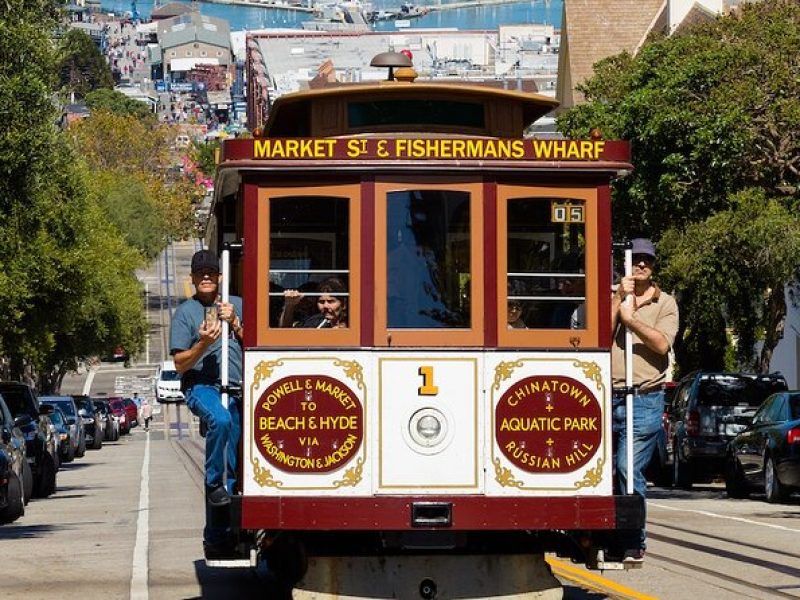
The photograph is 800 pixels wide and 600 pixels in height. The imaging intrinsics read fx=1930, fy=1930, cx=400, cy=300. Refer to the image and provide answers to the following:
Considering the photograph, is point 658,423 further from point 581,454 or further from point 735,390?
point 735,390

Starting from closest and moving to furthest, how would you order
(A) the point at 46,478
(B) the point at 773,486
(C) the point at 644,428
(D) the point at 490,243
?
(D) the point at 490,243 < (C) the point at 644,428 < (B) the point at 773,486 < (A) the point at 46,478

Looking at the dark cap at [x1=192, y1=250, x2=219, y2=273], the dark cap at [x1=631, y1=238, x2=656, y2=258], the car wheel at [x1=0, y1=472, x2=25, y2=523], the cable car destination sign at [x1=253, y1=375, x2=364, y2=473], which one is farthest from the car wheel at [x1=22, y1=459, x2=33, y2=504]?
the cable car destination sign at [x1=253, y1=375, x2=364, y2=473]

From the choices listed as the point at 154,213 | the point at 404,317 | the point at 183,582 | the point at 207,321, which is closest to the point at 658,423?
the point at 404,317

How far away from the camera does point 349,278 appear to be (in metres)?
11.1

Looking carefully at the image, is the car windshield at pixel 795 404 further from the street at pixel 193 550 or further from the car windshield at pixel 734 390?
the car windshield at pixel 734 390

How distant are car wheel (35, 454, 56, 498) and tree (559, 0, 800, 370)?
9893mm

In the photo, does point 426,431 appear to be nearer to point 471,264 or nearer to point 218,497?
point 471,264

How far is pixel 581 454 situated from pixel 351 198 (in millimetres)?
1974

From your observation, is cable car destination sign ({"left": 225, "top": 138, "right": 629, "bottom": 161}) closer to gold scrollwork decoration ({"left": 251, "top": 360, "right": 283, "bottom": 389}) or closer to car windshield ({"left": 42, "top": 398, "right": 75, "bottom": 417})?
gold scrollwork decoration ({"left": 251, "top": 360, "right": 283, "bottom": 389})

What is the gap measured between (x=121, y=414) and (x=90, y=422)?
53.9 feet

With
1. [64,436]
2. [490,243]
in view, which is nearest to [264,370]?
[490,243]

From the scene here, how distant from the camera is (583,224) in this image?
1123 cm

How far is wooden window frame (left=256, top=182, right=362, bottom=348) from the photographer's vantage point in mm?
11039

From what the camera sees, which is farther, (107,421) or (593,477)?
(107,421)
